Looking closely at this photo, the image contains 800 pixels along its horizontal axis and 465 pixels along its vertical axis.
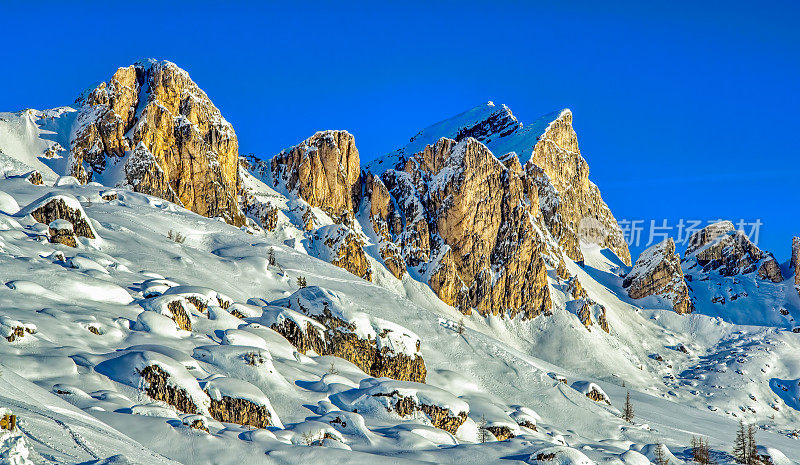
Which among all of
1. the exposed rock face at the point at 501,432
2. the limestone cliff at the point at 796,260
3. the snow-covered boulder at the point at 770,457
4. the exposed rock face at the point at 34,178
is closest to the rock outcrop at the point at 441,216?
the exposed rock face at the point at 34,178

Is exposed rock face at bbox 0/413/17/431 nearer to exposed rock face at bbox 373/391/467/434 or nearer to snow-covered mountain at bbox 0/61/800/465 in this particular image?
snow-covered mountain at bbox 0/61/800/465

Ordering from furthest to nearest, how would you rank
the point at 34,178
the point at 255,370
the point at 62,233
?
1. the point at 34,178
2. the point at 62,233
3. the point at 255,370

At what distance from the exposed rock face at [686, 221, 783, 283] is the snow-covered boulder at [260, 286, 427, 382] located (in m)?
160

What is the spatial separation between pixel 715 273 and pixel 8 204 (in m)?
177

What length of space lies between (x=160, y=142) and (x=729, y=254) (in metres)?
154

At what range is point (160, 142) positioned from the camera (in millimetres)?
135750

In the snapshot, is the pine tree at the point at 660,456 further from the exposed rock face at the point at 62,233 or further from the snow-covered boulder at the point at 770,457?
the exposed rock face at the point at 62,233

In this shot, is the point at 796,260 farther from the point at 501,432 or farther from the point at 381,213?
the point at 501,432

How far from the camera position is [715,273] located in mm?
187500

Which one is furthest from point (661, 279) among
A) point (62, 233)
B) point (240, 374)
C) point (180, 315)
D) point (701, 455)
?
A: point (240, 374)

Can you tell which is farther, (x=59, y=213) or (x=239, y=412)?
(x=59, y=213)

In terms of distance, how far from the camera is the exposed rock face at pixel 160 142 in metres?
130

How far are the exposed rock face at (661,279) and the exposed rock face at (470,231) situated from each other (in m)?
34.3

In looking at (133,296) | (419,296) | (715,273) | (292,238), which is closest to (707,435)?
(133,296)
